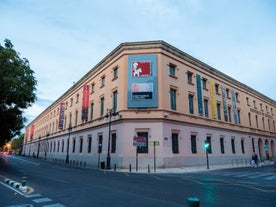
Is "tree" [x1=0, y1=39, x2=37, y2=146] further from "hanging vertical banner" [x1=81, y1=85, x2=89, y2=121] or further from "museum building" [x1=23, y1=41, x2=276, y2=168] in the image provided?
"hanging vertical banner" [x1=81, y1=85, x2=89, y2=121]

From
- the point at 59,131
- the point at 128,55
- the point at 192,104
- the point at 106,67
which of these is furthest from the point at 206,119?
the point at 59,131

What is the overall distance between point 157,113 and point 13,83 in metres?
14.3

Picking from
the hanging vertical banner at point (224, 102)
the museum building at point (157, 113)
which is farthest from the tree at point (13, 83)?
the hanging vertical banner at point (224, 102)

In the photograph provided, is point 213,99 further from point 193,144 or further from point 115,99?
point 115,99

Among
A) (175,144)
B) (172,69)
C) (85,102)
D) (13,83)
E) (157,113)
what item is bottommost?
(175,144)

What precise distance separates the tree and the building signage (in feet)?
34.4

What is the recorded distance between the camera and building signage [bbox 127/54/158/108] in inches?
901

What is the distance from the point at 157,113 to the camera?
22.4 m

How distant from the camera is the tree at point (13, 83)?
1730cm

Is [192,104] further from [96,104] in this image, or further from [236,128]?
[96,104]

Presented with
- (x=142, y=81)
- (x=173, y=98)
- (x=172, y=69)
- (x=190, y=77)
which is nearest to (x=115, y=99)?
(x=142, y=81)

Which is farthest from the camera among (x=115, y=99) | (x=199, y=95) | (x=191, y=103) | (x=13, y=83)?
(x=199, y=95)

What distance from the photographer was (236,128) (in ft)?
110

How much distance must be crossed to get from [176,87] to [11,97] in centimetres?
1818
